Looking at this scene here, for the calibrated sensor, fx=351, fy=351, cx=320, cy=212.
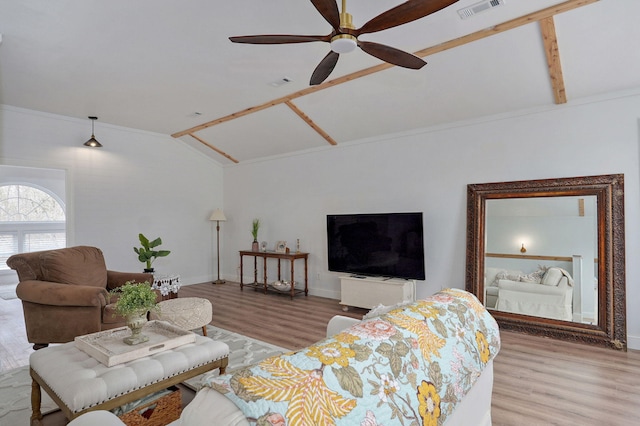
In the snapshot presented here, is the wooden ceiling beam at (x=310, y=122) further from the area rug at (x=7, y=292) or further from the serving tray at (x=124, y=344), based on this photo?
the area rug at (x=7, y=292)

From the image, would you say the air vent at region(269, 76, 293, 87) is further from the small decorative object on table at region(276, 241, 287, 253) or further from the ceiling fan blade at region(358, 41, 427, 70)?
the small decorative object on table at region(276, 241, 287, 253)

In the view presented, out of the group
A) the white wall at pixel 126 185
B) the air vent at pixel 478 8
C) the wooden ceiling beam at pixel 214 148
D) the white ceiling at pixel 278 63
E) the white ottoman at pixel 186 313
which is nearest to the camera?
the air vent at pixel 478 8

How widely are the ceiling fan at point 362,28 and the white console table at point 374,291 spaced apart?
9.47ft

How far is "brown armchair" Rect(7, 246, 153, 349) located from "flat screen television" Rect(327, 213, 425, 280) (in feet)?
9.82

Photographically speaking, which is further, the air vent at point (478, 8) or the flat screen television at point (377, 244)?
the flat screen television at point (377, 244)

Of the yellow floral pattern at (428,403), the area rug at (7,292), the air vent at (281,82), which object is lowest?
the area rug at (7,292)

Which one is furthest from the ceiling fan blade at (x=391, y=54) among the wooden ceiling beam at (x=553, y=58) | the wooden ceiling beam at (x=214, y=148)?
the wooden ceiling beam at (x=214, y=148)

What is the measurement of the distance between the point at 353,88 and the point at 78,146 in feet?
14.5

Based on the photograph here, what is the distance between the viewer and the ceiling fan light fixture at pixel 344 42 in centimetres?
215

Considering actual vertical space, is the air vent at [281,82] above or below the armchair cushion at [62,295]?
above

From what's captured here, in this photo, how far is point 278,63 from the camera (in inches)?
147

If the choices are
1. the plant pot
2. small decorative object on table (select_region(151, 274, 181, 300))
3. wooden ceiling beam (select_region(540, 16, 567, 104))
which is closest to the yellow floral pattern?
the plant pot

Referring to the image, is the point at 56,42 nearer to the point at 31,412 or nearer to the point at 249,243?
the point at 31,412

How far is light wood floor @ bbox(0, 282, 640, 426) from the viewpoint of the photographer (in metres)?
2.38
